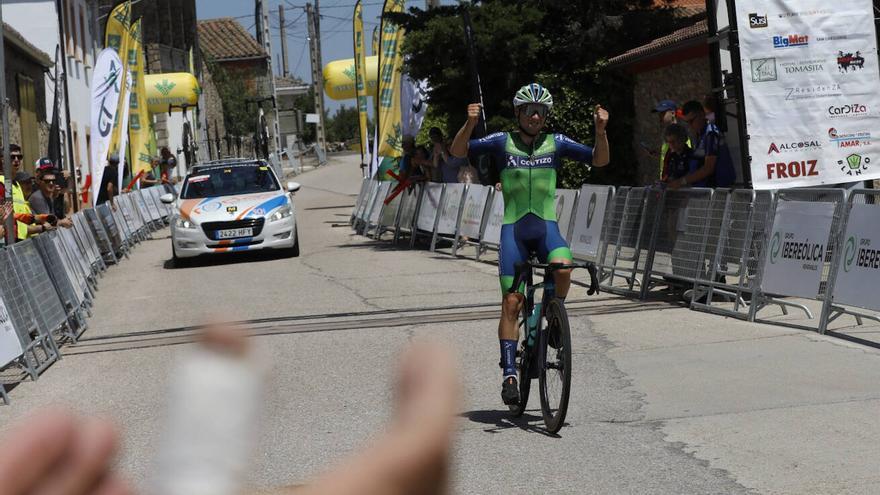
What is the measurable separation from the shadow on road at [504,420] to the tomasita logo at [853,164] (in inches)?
237

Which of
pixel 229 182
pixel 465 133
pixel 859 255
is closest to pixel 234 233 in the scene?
pixel 229 182

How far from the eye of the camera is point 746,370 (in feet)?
28.0

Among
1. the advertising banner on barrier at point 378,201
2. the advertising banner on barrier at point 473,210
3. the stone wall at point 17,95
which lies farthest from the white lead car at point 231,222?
the stone wall at point 17,95

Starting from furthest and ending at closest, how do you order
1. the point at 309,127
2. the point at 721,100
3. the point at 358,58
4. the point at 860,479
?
the point at 309,127
the point at 358,58
the point at 721,100
the point at 860,479

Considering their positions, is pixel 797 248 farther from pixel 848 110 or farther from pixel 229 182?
pixel 229 182

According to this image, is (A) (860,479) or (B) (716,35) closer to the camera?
(A) (860,479)

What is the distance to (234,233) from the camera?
2045cm

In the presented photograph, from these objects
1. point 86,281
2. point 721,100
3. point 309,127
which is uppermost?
point 721,100

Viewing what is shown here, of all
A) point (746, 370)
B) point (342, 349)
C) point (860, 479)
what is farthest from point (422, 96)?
point (860, 479)

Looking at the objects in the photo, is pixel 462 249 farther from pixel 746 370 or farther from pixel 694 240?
pixel 746 370

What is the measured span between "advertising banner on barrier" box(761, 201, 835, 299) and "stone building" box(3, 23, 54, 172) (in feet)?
71.5

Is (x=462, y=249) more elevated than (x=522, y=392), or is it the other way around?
(x=522, y=392)

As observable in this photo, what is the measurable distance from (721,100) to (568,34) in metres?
14.3

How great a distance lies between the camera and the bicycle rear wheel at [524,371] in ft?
24.8
